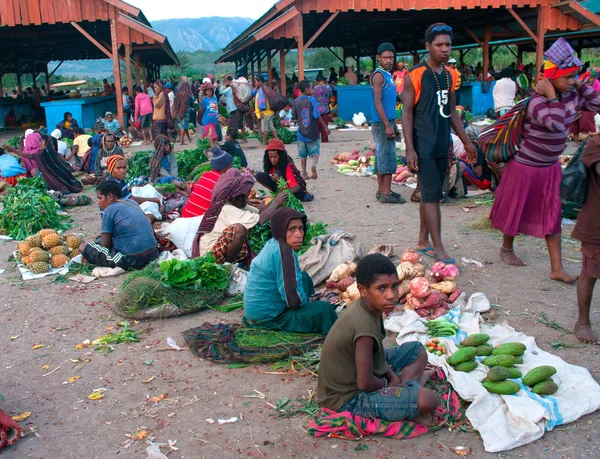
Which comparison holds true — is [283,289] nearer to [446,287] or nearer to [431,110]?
[446,287]

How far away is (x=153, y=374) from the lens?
427 centimetres

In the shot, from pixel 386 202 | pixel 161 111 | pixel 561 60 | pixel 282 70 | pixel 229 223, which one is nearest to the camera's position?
pixel 561 60

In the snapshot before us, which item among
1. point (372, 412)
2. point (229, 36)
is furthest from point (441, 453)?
point (229, 36)

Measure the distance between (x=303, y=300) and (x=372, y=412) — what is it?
1.31m

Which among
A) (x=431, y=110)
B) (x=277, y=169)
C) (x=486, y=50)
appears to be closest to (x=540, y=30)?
(x=486, y=50)

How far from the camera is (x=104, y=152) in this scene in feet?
39.3

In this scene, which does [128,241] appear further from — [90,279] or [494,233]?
[494,233]

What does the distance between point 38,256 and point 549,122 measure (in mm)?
5364

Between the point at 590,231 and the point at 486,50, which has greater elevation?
the point at 486,50

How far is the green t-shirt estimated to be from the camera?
326cm

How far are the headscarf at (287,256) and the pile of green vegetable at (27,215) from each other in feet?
16.5

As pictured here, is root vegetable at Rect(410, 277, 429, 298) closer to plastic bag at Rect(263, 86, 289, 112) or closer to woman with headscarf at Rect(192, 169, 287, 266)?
woman with headscarf at Rect(192, 169, 287, 266)

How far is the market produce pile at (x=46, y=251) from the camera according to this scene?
262 inches

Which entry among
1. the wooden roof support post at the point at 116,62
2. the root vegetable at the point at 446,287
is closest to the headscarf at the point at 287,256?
the root vegetable at the point at 446,287
